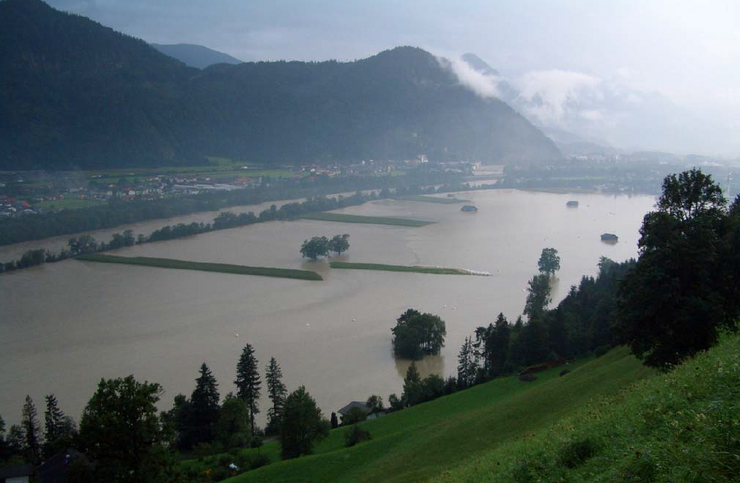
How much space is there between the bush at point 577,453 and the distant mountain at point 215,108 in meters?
69.9

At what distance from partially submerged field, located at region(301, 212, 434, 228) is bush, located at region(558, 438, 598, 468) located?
40448 mm

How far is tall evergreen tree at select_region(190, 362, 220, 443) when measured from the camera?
14453mm

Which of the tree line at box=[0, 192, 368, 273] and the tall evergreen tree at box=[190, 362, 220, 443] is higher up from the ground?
the tree line at box=[0, 192, 368, 273]

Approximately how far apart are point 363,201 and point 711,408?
55726mm

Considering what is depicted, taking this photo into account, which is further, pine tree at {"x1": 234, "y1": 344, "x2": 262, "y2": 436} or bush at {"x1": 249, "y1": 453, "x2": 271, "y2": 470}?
pine tree at {"x1": 234, "y1": 344, "x2": 262, "y2": 436}

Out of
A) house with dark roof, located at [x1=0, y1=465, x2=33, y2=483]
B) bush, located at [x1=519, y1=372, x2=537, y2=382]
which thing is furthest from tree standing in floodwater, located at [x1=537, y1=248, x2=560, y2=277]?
house with dark roof, located at [x1=0, y1=465, x2=33, y2=483]

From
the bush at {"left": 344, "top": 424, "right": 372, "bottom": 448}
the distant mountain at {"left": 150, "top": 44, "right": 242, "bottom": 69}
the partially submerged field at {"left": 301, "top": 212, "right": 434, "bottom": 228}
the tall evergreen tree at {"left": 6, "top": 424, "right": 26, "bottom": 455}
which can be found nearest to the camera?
the bush at {"left": 344, "top": 424, "right": 372, "bottom": 448}

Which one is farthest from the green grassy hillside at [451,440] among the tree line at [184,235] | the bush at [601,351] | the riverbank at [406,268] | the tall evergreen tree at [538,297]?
the tree line at [184,235]

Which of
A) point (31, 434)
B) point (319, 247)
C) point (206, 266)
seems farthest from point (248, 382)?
point (319, 247)

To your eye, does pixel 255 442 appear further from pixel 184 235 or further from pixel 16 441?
pixel 184 235

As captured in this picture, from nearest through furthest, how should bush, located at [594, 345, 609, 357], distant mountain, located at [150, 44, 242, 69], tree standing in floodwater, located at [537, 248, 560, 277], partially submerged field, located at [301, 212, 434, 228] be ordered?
bush, located at [594, 345, 609, 357] < tree standing in floodwater, located at [537, 248, 560, 277] < partially submerged field, located at [301, 212, 434, 228] < distant mountain, located at [150, 44, 242, 69]

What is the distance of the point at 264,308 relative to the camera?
24156 millimetres

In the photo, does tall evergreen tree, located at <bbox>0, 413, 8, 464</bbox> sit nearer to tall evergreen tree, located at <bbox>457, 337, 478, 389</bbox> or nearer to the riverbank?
tall evergreen tree, located at <bbox>457, 337, 478, 389</bbox>

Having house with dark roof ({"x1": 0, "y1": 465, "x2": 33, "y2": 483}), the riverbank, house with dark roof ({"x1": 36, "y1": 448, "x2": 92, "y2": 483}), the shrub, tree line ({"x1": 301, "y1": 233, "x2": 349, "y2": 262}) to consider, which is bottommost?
house with dark roof ({"x1": 36, "y1": 448, "x2": 92, "y2": 483})
